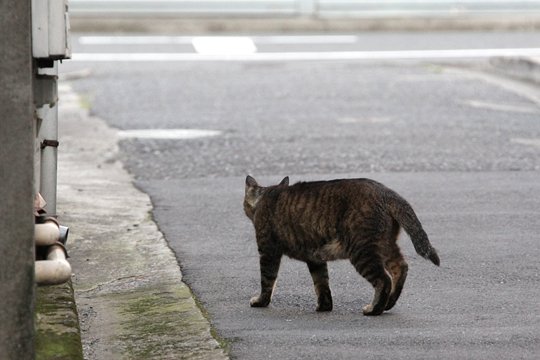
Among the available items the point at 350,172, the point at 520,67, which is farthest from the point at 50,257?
the point at 520,67

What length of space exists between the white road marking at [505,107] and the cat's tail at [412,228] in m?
8.22

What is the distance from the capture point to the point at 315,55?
21.5 meters

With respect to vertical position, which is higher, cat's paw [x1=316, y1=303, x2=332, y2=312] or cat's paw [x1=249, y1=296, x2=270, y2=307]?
cat's paw [x1=316, y1=303, x2=332, y2=312]

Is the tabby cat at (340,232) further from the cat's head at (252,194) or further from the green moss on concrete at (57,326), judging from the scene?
the green moss on concrete at (57,326)

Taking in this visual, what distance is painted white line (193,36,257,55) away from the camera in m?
21.8

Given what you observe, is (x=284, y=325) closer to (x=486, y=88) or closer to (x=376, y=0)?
(x=486, y=88)

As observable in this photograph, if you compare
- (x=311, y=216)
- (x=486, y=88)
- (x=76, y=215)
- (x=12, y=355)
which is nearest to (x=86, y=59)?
(x=486, y=88)

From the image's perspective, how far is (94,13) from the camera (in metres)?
24.6

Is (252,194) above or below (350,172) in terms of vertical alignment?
above

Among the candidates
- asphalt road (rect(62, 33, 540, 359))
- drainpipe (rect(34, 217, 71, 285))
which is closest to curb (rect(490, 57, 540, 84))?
asphalt road (rect(62, 33, 540, 359))

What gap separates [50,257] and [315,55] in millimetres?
16037

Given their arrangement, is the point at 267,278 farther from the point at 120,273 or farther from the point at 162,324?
the point at 120,273

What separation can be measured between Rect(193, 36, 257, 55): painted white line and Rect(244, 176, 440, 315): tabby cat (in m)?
14.3

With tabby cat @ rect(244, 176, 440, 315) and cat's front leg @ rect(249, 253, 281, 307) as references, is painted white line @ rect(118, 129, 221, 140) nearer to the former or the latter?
tabby cat @ rect(244, 176, 440, 315)
